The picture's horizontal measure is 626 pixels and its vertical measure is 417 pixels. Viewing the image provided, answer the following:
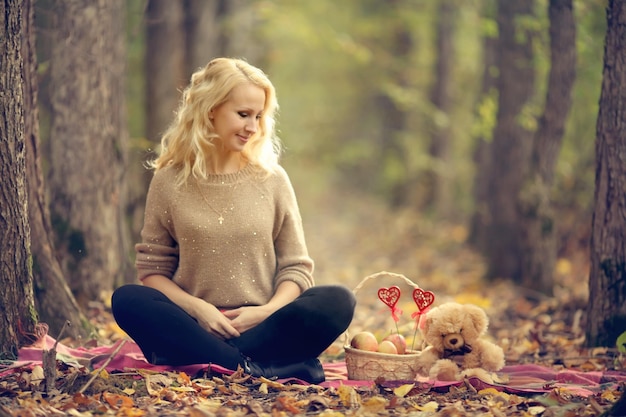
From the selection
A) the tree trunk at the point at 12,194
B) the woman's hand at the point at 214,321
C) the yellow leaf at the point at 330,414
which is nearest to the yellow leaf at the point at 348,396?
the yellow leaf at the point at 330,414

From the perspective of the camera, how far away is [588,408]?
3.94 metres

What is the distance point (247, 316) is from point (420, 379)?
1.02 meters

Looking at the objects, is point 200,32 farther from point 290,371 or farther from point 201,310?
point 290,371

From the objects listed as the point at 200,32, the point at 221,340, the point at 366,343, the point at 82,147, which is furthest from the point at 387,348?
the point at 200,32

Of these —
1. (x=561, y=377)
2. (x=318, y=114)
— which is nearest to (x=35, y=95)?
(x=561, y=377)

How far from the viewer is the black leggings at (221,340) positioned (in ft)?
14.6

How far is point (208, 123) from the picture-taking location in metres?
4.75

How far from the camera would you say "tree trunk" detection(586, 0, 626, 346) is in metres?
5.31

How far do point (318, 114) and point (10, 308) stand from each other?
64.4ft

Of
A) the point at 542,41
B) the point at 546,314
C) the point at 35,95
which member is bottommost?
the point at 546,314

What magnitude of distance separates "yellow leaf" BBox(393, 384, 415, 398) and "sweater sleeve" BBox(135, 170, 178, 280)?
4.89ft

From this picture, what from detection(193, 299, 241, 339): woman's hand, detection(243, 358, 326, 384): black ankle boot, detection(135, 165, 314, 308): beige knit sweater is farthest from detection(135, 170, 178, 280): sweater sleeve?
detection(243, 358, 326, 384): black ankle boot

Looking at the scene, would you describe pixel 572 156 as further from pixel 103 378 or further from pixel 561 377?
pixel 103 378

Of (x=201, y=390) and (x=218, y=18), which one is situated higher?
(x=218, y=18)
